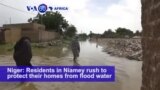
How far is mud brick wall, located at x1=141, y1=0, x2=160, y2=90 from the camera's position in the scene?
2.97 metres

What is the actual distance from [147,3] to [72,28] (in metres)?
84.4

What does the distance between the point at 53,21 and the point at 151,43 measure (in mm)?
65412

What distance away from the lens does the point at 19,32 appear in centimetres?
4000

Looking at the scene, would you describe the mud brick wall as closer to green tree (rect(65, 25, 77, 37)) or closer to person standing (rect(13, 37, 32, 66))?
person standing (rect(13, 37, 32, 66))

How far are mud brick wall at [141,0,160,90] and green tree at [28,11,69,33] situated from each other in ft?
203

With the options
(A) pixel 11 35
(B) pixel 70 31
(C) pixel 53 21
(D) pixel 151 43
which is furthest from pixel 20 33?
(B) pixel 70 31

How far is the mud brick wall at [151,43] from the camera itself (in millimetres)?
2973

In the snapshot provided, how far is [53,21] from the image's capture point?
6812 cm
